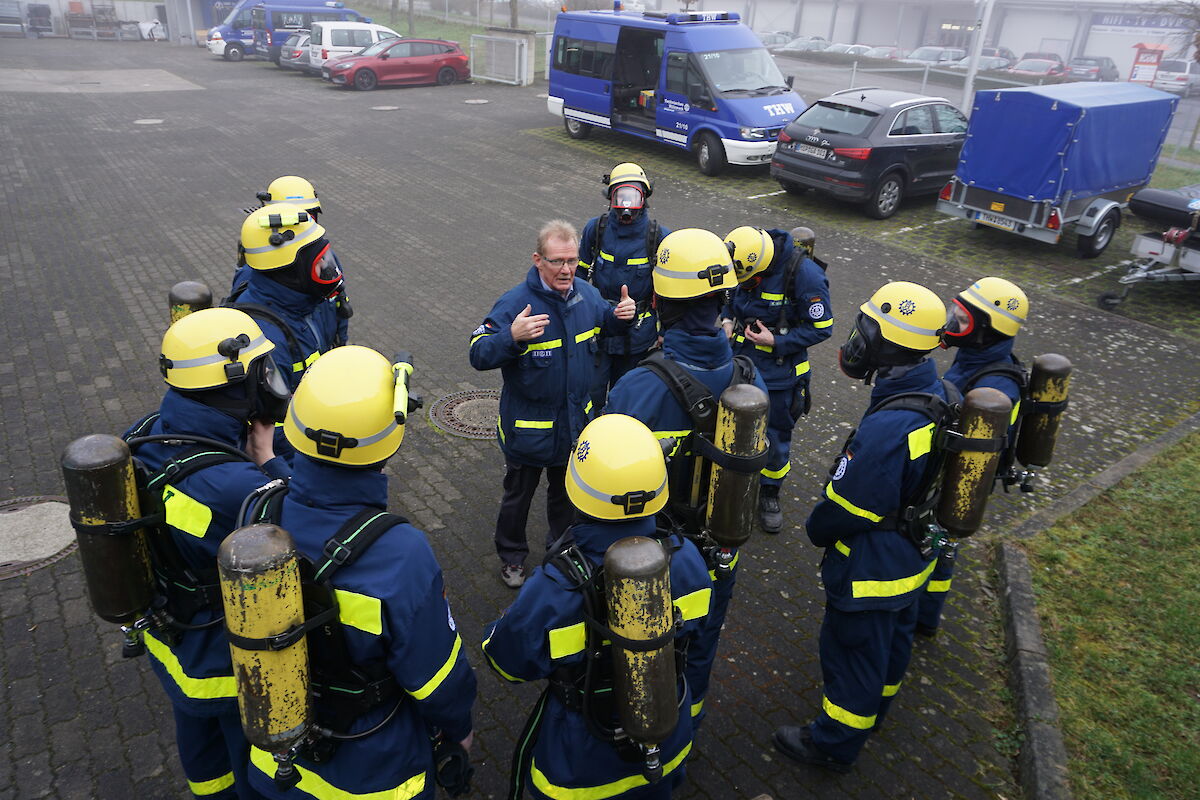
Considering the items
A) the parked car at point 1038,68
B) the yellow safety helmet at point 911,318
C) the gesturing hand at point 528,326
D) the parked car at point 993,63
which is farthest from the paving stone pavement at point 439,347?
the parked car at point 1038,68

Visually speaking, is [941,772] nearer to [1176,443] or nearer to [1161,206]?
[1176,443]

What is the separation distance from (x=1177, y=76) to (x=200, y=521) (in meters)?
41.5

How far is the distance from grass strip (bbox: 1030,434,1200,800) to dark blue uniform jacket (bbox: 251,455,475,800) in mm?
3232

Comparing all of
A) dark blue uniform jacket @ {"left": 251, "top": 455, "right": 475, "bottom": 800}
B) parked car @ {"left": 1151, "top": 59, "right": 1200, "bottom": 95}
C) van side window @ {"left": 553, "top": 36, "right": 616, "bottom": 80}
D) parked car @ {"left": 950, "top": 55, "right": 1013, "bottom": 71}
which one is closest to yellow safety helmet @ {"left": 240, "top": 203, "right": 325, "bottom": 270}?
dark blue uniform jacket @ {"left": 251, "top": 455, "right": 475, "bottom": 800}

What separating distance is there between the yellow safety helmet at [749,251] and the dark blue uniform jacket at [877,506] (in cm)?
169

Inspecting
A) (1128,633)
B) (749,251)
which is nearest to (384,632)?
(749,251)

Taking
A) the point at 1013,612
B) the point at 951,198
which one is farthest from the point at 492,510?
the point at 951,198

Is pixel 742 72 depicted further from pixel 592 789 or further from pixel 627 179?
pixel 592 789

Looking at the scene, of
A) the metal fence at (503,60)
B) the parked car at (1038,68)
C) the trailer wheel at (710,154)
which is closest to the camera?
the trailer wheel at (710,154)

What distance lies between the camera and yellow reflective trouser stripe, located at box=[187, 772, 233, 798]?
335cm

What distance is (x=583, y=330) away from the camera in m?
4.79

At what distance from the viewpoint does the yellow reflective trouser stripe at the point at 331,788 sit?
8.68ft

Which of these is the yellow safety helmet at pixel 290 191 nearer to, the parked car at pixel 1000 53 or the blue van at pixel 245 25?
the blue van at pixel 245 25

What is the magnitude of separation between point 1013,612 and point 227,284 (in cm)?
903
